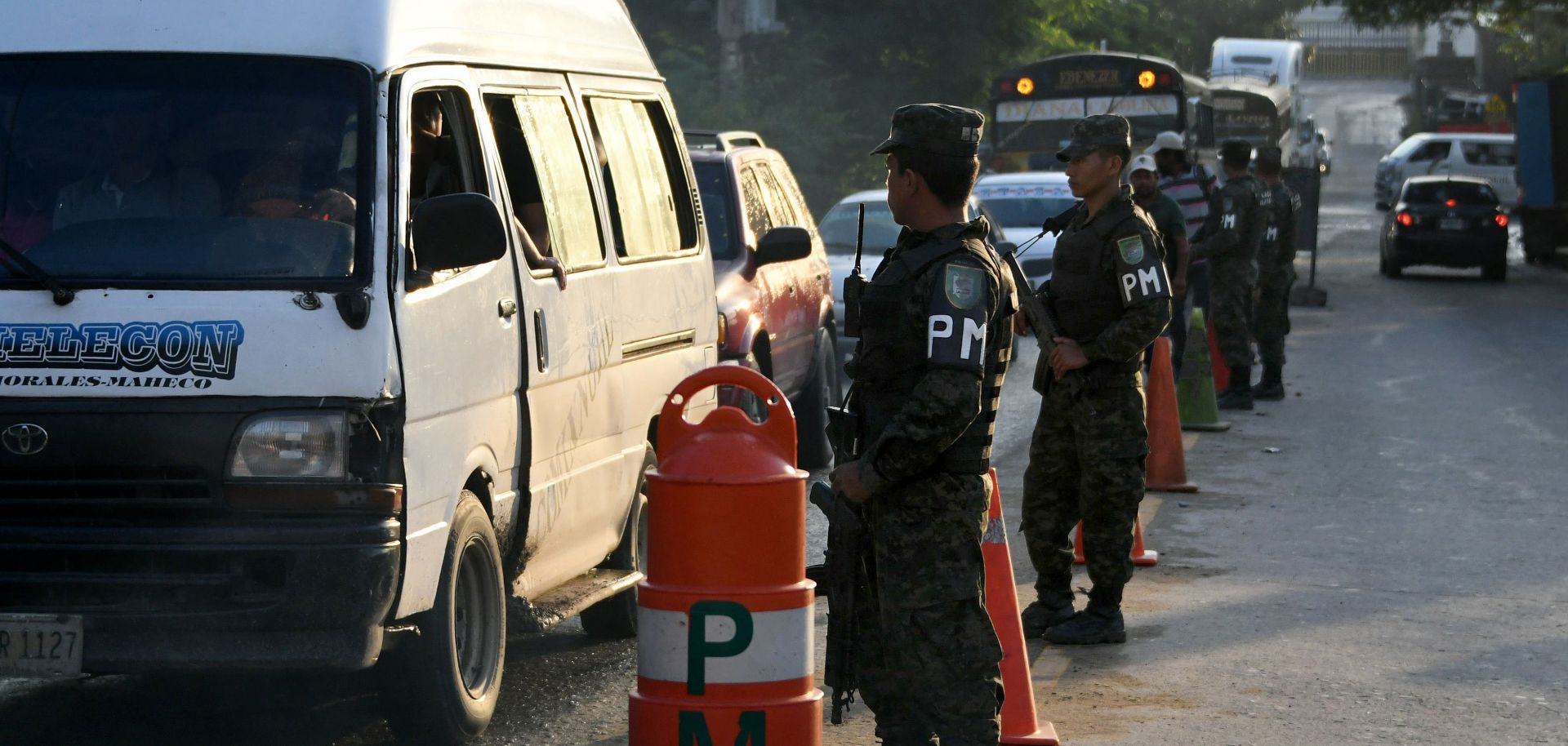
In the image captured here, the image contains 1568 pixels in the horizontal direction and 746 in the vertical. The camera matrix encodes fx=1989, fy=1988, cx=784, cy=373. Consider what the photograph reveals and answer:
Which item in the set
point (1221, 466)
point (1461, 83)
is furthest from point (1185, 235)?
point (1461, 83)

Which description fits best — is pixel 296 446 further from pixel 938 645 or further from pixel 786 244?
pixel 786 244

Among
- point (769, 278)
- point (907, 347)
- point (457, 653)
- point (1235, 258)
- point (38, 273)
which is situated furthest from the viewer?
point (1235, 258)

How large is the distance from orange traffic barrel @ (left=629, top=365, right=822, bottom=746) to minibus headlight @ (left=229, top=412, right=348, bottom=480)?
89 centimetres

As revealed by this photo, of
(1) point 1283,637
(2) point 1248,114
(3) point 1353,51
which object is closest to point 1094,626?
(1) point 1283,637

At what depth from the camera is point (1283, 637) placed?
714cm

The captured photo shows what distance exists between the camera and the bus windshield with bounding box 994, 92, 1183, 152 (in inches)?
1154

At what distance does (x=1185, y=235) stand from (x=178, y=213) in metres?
7.54

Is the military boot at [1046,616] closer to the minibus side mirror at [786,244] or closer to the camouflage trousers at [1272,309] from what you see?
the minibus side mirror at [786,244]

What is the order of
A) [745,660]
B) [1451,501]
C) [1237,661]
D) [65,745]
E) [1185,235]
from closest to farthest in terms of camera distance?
[745,660] < [65,745] < [1237,661] < [1451,501] < [1185,235]

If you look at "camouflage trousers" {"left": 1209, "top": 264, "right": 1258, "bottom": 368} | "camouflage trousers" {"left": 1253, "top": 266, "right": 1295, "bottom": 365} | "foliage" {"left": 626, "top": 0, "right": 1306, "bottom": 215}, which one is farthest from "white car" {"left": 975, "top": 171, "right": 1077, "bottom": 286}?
"foliage" {"left": 626, "top": 0, "right": 1306, "bottom": 215}

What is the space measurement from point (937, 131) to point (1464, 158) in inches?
1897

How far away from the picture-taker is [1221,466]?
1167 centimetres

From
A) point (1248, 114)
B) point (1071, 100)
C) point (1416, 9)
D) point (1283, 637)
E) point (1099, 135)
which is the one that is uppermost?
point (1416, 9)

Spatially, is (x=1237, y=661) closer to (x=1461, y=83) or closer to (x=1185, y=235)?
(x=1185, y=235)
